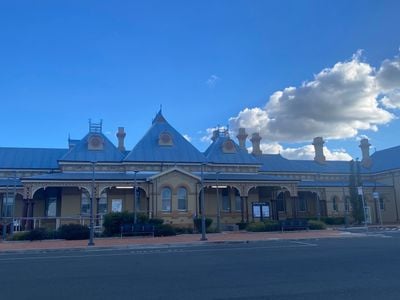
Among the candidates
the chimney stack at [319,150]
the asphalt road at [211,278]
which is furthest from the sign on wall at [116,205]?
the chimney stack at [319,150]

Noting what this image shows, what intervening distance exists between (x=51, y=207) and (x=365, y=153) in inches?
1527

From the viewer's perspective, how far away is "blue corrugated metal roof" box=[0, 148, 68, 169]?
36225 millimetres

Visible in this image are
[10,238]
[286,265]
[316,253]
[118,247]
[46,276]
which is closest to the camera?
[46,276]

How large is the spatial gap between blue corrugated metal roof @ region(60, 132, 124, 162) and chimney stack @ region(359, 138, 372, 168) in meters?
31.7

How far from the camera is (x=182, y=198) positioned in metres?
32.1

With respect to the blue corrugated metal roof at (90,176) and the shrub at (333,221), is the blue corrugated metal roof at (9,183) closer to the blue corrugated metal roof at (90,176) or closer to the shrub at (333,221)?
the blue corrugated metal roof at (90,176)

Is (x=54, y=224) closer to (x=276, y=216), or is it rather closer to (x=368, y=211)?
(x=276, y=216)

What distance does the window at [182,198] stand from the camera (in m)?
32.0

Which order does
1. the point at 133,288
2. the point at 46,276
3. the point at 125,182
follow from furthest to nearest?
1. the point at 125,182
2. the point at 46,276
3. the point at 133,288

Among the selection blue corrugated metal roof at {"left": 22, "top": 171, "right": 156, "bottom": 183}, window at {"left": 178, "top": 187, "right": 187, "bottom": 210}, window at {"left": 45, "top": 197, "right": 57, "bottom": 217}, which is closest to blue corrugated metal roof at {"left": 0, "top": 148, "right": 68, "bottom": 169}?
window at {"left": 45, "top": 197, "right": 57, "bottom": 217}

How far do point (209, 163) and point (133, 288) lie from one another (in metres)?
28.6

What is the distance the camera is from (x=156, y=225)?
85.3 ft

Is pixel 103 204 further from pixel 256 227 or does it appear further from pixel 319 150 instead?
pixel 319 150

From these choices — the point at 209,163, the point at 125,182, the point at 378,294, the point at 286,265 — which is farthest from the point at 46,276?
the point at 209,163
